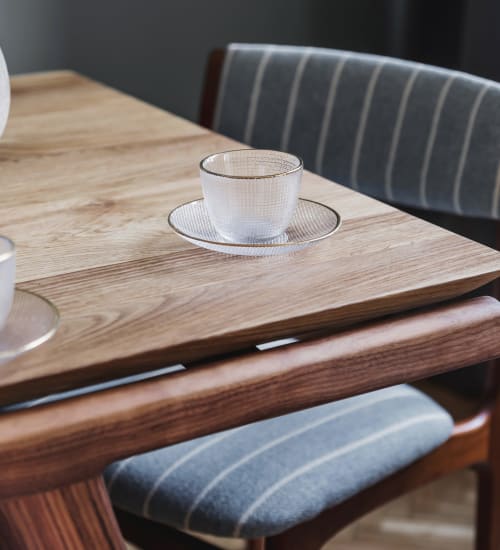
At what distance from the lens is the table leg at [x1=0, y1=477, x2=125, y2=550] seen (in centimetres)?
53

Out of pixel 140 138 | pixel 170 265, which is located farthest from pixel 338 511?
pixel 140 138

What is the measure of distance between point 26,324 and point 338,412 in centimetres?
47

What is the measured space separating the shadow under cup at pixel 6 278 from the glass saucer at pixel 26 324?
0.01m

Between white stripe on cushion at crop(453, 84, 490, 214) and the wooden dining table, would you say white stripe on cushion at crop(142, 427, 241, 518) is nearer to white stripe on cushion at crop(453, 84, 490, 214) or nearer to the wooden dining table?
the wooden dining table

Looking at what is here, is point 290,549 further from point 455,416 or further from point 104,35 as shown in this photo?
point 104,35

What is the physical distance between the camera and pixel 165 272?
0.65m

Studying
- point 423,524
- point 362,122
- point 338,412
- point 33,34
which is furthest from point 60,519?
point 33,34

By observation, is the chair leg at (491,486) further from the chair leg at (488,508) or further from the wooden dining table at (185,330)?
the wooden dining table at (185,330)

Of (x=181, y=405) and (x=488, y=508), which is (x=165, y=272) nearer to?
(x=181, y=405)

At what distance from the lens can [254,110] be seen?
1288 millimetres

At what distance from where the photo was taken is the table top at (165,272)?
0.55 metres

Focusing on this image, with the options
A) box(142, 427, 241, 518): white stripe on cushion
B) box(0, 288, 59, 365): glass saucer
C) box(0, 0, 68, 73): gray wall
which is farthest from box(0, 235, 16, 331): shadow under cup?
box(0, 0, 68, 73): gray wall

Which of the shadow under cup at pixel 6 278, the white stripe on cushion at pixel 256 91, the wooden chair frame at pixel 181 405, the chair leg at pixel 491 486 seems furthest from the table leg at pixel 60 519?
the white stripe on cushion at pixel 256 91

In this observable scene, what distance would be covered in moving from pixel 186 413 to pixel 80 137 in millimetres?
595
